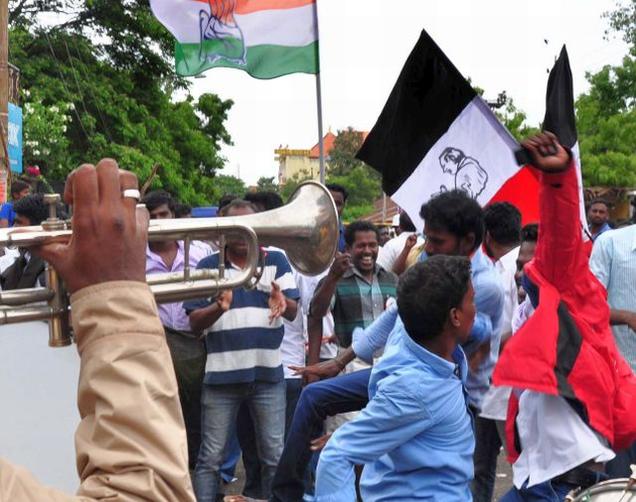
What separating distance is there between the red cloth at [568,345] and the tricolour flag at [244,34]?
4283mm

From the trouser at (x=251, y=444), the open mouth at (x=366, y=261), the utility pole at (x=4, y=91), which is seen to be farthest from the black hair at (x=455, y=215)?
the utility pole at (x=4, y=91)

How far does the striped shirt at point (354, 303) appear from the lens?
529 cm

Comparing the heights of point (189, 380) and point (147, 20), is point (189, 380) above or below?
below

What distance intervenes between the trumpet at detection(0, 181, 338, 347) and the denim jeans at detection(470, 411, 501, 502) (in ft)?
6.39

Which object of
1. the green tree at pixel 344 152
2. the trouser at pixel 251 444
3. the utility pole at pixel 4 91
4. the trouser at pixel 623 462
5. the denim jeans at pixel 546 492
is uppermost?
the green tree at pixel 344 152

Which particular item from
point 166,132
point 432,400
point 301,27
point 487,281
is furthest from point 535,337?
point 166,132

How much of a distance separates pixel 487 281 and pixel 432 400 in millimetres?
1049

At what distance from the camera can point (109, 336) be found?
1.32 m

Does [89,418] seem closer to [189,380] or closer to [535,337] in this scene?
[535,337]

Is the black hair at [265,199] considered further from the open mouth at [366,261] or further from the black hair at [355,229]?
the open mouth at [366,261]

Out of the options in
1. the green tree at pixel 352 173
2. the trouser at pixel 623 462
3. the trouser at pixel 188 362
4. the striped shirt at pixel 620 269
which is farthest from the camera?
the green tree at pixel 352 173

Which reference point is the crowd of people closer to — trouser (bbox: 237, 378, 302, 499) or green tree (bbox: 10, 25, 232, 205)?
trouser (bbox: 237, 378, 302, 499)

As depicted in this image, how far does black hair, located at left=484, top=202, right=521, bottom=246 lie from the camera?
17.2ft

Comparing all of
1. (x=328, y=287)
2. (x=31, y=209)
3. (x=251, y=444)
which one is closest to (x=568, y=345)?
(x=328, y=287)
